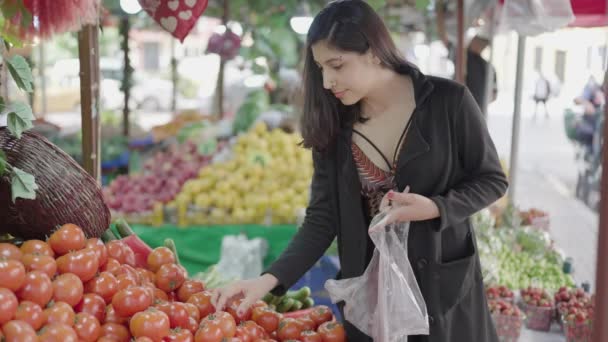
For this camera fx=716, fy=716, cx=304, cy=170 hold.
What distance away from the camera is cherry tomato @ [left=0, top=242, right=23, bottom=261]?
6.22 feet

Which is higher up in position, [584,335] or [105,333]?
[105,333]

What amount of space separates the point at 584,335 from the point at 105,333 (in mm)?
2203

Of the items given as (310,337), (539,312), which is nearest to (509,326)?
(539,312)

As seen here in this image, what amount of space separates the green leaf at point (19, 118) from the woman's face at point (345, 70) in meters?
0.82

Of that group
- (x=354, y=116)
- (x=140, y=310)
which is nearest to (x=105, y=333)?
(x=140, y=310)

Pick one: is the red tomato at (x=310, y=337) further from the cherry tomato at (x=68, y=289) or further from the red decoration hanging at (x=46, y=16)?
the red decoration hanging at (x=46, y=16)

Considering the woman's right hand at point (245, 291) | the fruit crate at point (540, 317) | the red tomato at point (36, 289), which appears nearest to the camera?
the red tomato at point (36, 289)

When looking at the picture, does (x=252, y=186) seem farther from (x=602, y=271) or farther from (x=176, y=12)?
(x=602, y=271)

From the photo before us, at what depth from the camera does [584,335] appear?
3.18 meters

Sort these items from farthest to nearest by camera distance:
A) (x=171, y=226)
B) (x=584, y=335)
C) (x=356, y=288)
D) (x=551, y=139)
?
(x=551, y=139), (x=171, y=226), (x=584, y=335), (x=356, y=288)

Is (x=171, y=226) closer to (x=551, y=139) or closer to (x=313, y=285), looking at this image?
(x=313, y=285)

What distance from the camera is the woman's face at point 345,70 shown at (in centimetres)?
197

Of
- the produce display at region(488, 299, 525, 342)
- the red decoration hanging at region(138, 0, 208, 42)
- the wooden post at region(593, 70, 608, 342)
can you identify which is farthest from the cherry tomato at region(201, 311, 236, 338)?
the produce display at region(488, 299, 525, 342)

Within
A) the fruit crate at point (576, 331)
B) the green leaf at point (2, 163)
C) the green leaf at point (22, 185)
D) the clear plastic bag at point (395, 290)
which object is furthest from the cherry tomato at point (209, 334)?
the fruit crate at point (576, 331)
